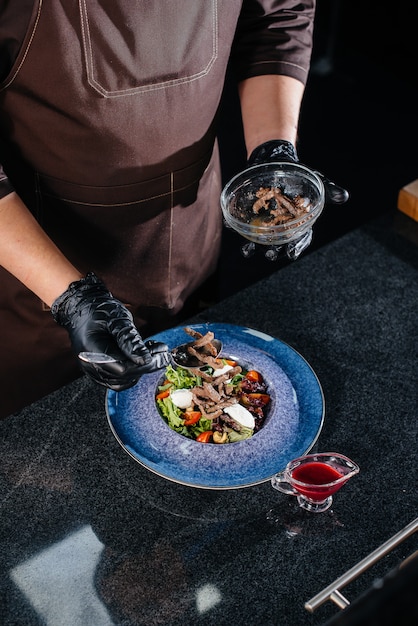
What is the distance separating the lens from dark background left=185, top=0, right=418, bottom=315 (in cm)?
340

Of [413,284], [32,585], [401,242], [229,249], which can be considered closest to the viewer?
[32,585]

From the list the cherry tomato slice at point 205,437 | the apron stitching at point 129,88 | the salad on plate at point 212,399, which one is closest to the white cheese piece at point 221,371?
the salad on plate at point 212,399

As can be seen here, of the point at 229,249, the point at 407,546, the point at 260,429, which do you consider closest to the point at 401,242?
the point at 260,429

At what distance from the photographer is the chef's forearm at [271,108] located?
1781 mm

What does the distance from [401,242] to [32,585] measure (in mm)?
1190

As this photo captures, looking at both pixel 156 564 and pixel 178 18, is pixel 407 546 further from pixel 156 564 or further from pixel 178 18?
pixel 178 18

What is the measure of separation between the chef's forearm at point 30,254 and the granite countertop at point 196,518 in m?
0.21

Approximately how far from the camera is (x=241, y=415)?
1.34 metres

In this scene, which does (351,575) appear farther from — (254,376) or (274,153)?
(274,153)

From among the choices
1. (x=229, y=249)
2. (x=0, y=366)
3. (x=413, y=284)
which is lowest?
(x=229, y=249)

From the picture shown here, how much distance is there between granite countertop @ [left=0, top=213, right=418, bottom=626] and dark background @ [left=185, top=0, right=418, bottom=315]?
5.40 ft

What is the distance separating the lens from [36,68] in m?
1.39

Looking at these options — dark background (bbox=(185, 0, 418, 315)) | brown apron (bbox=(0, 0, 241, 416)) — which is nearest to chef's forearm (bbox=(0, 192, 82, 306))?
brown apron (bbox=(0, 0, 241, 416))

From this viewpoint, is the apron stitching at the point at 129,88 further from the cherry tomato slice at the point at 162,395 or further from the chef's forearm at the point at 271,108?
the cherry tomato slice at the point at 162,395
